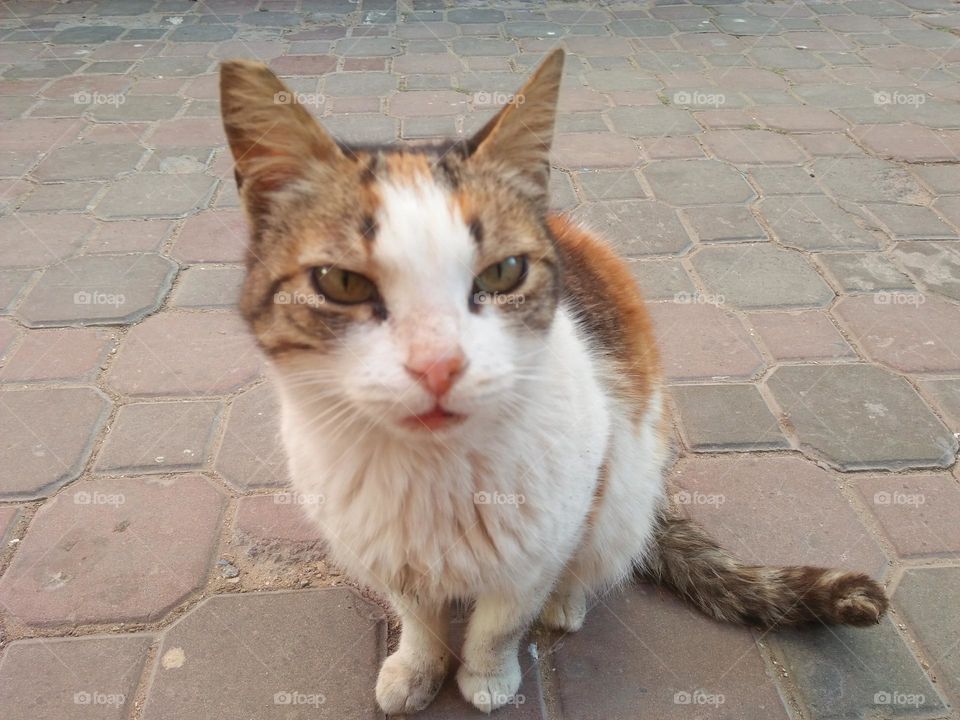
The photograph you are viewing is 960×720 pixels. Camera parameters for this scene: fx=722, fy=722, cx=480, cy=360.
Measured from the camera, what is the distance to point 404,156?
161 centimetres

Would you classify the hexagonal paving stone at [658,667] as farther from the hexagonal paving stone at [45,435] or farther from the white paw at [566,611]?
the hexagonal paving stone at [45,435]

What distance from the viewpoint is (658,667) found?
2014 mm

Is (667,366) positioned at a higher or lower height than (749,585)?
lower

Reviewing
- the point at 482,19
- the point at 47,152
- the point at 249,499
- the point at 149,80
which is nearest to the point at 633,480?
the point at 249,499

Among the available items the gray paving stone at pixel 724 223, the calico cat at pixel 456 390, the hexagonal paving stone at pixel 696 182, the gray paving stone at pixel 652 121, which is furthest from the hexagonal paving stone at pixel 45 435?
the gray paving stone at pixel 652 121

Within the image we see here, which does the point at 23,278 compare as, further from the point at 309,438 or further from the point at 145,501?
the point at 309,438

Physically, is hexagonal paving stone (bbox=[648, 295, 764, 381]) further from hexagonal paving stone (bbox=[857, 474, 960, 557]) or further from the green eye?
the green eye

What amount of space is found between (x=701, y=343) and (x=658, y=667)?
1.53 metres

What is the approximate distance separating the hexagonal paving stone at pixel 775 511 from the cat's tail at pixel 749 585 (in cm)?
21

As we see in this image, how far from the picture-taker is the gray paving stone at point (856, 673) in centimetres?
189

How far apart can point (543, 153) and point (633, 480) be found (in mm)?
939

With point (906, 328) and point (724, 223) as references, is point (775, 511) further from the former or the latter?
point (724, 223)

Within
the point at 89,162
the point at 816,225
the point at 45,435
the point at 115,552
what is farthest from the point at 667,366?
the point at 89,162

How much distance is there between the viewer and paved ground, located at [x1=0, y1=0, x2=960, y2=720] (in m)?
2.00
